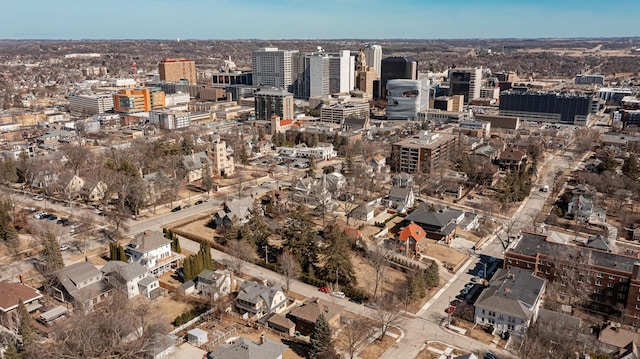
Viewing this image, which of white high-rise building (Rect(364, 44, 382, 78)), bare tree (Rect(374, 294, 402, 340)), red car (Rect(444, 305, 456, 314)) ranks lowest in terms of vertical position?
red car (Rect(444, 305, 456, 314))

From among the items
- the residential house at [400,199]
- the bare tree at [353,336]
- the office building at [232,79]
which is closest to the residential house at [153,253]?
the bare tree at [353,336]

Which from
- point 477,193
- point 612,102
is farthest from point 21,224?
point 612,102

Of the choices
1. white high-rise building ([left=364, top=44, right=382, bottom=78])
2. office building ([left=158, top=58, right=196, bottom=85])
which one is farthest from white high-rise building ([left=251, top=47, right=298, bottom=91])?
white high-rise building ([left=364, top=44, right=382, bottom=78])

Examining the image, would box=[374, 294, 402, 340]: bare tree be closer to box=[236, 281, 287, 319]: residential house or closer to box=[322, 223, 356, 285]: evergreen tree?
box=[322, 223, 356, 285]: evergreen tree

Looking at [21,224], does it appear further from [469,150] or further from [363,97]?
[363,97]

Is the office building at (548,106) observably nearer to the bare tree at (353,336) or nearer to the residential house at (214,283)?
the bare tree at (353,336)

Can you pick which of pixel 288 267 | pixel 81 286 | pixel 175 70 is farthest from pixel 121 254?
pixel 175 70
